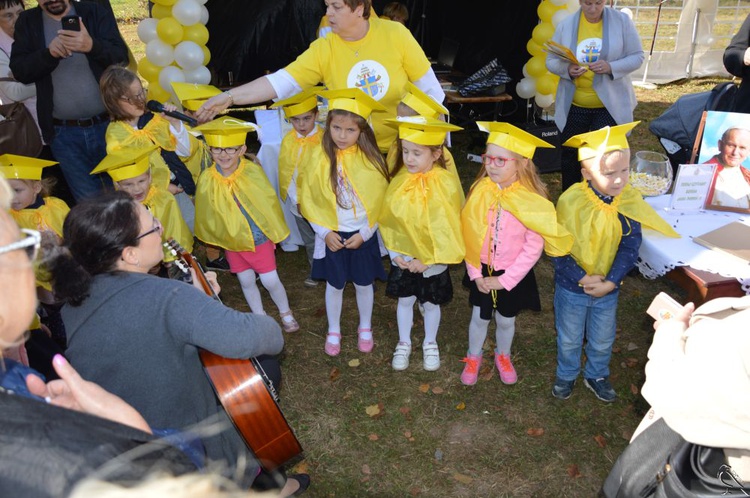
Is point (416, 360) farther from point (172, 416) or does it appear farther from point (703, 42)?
point (703, 42)

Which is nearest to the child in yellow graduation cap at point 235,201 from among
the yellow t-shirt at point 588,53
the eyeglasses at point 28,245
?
the eyeglasses at point 28,245

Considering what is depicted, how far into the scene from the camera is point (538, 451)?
3250 mm

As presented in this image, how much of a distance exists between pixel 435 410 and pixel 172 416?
1.95 metres

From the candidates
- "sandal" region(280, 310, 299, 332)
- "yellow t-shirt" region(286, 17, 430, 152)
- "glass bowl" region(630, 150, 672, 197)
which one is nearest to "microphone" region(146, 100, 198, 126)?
"yellow t-shirt" region(286, 17, 430, 152)

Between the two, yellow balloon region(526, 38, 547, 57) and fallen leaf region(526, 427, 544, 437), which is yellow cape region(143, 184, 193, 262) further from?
yellow balloon region(526, 38, 547, 57)

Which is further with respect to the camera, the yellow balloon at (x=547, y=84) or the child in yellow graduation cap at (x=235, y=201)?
the yellow balloon at (x=547, y=84)

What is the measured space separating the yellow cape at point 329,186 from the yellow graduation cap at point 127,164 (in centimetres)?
97

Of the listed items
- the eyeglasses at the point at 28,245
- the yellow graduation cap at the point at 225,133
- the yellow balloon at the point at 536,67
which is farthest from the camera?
the yellow balloon at the point at 536,67

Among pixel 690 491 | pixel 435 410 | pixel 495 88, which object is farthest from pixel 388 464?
pixel 495 88

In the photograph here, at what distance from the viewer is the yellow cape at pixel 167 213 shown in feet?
12.0

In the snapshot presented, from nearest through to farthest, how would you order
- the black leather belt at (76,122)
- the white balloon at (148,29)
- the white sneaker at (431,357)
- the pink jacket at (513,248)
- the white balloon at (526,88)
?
the pink jacket at (513,248) < the white sneaker at (431,357) < the black leather belt at (76,122) < the white balloon at (148,29) < the white balloon at (526,88)

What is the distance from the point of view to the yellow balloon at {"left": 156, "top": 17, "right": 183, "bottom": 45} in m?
6.29

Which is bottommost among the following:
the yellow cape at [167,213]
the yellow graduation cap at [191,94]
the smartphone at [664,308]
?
the yellow cape at [167,213]

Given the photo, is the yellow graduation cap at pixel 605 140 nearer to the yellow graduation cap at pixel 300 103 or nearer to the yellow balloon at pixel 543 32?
the yellow graduation cap at pixel 300 103
